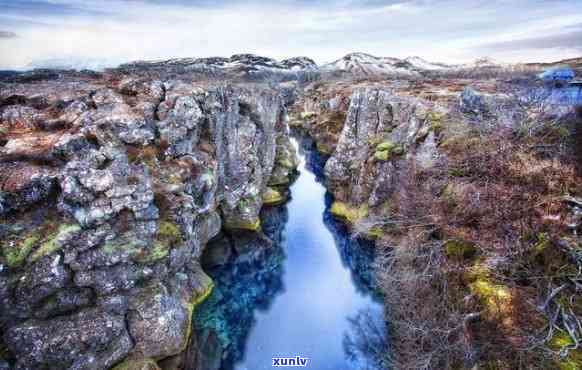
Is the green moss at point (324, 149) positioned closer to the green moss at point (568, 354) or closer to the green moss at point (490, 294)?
the green moss at point (490, 294)

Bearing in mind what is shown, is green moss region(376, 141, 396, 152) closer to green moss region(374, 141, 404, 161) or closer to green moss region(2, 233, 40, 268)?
green moss region(374, 141, 404, 161)

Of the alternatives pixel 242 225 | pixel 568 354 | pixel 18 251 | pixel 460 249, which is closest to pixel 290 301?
pixel 242 225

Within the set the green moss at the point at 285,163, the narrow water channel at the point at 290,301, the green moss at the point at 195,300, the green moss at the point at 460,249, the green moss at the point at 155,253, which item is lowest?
the narrow water channel at the point at 290,301

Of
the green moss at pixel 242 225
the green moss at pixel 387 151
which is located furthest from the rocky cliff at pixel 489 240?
the green moss at pixel 242 225

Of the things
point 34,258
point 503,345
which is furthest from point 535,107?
point 34,258

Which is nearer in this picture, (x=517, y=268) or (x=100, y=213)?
(x=517, y=268)

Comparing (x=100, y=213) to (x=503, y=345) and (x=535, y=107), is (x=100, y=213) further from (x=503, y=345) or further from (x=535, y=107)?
(x=535, y=107)
